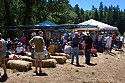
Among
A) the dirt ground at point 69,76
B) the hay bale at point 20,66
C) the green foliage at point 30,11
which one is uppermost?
the green foliage at point 30,11

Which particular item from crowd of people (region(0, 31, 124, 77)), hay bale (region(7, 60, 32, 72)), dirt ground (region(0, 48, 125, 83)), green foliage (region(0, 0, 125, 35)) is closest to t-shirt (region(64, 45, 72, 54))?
crowd of people (region(0, 31, 124, 77))

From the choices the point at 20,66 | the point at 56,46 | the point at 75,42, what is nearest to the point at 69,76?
the point at 20,66

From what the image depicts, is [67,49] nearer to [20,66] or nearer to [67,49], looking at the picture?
[67,49]

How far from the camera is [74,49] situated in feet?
52.4

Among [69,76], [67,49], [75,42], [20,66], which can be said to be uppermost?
[75,42]

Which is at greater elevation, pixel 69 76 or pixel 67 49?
pixel 67 49

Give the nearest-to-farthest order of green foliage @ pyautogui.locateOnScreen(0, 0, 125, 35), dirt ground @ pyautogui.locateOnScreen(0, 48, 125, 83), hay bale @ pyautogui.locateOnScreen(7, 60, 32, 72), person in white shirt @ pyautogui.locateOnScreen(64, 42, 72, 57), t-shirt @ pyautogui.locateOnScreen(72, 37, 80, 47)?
1. dirt ground @ pyautogui.locateOnScreen(0, 48, 125, 83)
2. hay bale @ pyautogui.locateOnScreen(7, 60, 32, 72)
3. t-shirt @ pyautogui.locateOnScreen(72, 37, 80, 47)
4. person in white shirt @ pyautogui.locateOnScreen(64, 42, 72, 57)
5. green foliage @ pyautogui.locateOnScreen(0, 0, 125, 35)

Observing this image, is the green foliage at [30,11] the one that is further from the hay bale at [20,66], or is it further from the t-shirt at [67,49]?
the hay bale at [20,66]

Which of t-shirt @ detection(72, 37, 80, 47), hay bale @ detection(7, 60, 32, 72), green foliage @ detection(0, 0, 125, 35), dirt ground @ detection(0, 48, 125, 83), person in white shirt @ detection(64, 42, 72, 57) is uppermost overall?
green foliage @ detection(0, 0, 125, 35)

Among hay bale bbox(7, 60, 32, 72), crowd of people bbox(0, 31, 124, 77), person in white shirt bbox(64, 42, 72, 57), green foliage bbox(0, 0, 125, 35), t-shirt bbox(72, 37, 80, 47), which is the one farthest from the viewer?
green foliage bbox(0, 0, 125, 35)

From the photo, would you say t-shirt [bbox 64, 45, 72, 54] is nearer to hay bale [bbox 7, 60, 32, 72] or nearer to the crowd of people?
the crowd of people

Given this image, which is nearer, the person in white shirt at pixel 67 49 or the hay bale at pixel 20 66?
the hay bale at pixel 20 66

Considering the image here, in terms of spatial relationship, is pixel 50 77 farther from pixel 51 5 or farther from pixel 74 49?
pixel 51 5

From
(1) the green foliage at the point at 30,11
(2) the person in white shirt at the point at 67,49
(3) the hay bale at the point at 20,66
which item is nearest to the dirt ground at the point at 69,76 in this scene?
(3) the hay bale at the point at 20,66
